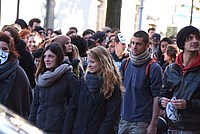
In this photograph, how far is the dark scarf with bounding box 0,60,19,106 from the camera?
733cm

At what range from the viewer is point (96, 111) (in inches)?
263

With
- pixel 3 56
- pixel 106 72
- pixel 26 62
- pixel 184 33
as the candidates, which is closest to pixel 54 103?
pixel 106 72

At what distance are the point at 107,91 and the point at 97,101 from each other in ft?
0.50

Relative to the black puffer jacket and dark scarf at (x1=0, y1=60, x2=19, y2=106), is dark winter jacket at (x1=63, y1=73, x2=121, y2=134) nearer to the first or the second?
the black puffer jacket

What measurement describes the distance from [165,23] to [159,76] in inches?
1590

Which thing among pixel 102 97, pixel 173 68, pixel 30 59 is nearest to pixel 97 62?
pixel 102 97

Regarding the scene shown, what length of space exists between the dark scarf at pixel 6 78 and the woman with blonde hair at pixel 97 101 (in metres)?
0.91

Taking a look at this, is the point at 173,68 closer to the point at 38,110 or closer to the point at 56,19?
the point at 38,110

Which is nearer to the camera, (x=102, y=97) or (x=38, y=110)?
(x=102, y=97)

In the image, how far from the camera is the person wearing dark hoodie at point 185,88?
647 cm

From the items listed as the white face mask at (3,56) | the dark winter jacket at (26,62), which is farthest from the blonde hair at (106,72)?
the dark winter jacket at (26,62)

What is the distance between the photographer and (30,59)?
9430 mm

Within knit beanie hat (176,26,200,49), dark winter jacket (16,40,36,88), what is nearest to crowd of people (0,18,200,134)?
knit beanie hat (176,26,200,49)

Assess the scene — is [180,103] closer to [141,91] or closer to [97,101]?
[97,101]
